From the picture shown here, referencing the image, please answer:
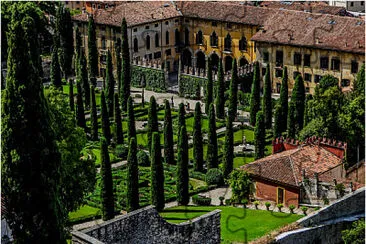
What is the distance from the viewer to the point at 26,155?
1602 centimetres

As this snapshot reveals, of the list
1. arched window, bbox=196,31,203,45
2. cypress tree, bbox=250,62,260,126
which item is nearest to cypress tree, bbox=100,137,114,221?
cypress tree, bbox=250,62,260,126

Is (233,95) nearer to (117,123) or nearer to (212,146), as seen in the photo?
(117,123)

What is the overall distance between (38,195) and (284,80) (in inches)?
1101

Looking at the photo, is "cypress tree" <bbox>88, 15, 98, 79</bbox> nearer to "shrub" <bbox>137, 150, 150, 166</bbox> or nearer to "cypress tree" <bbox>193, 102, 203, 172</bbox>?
"shrub" <bbox>137, 150, 150, 166</bbox>

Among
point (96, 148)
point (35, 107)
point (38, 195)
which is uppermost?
point (35, 107)

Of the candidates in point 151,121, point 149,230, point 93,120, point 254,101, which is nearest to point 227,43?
point 254,101

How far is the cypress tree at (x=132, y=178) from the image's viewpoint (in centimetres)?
3056

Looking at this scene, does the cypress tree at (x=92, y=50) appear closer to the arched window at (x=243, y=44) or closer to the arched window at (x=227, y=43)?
the arched window at (x=227, y=43)

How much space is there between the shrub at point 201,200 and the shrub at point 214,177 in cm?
220

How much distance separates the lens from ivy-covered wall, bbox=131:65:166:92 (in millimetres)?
50872

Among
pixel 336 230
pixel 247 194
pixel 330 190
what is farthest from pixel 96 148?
pixel 336 230

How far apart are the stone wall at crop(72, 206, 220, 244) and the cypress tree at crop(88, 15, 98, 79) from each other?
31.6 metres

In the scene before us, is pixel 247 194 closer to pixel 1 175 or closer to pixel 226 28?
pixel 1 175

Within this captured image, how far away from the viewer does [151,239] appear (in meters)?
19.1
